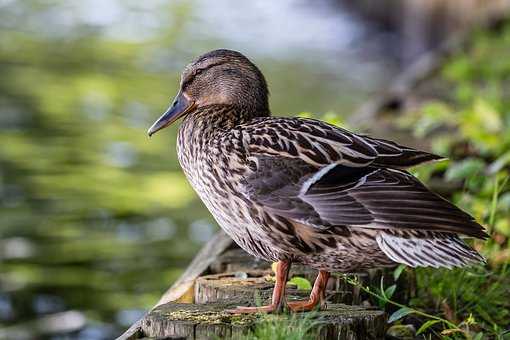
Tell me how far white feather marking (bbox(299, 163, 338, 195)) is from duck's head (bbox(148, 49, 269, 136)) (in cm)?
57

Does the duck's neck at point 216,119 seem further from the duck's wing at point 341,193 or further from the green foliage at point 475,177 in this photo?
the green foliage at point 475,177

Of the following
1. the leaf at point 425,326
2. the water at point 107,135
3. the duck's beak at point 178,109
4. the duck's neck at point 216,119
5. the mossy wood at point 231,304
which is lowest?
the leaf at point 425,326

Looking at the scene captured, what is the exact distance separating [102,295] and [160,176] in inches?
106

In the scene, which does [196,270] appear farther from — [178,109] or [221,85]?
[221,85]

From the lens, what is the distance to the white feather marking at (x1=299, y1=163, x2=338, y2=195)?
12.6ft

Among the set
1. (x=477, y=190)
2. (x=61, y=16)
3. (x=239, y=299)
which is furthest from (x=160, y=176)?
(x=61, y=16)

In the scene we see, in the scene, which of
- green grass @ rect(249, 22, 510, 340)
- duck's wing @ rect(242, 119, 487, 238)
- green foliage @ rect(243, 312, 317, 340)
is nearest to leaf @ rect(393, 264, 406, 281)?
green grass @ rect(249, 22, 510, 340)

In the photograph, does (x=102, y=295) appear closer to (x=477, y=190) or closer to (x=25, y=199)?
(x=25, y=199)

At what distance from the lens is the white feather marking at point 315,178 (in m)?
3.83

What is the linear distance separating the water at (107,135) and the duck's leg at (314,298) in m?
3.38

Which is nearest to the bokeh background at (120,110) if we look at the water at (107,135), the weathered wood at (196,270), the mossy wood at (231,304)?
the water at (107,135)

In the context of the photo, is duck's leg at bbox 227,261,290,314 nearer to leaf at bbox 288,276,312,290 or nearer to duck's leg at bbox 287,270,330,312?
duck's leg at bbox 287,270,330,312

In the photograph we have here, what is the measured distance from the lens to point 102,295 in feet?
25.8

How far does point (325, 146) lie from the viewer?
389cm
